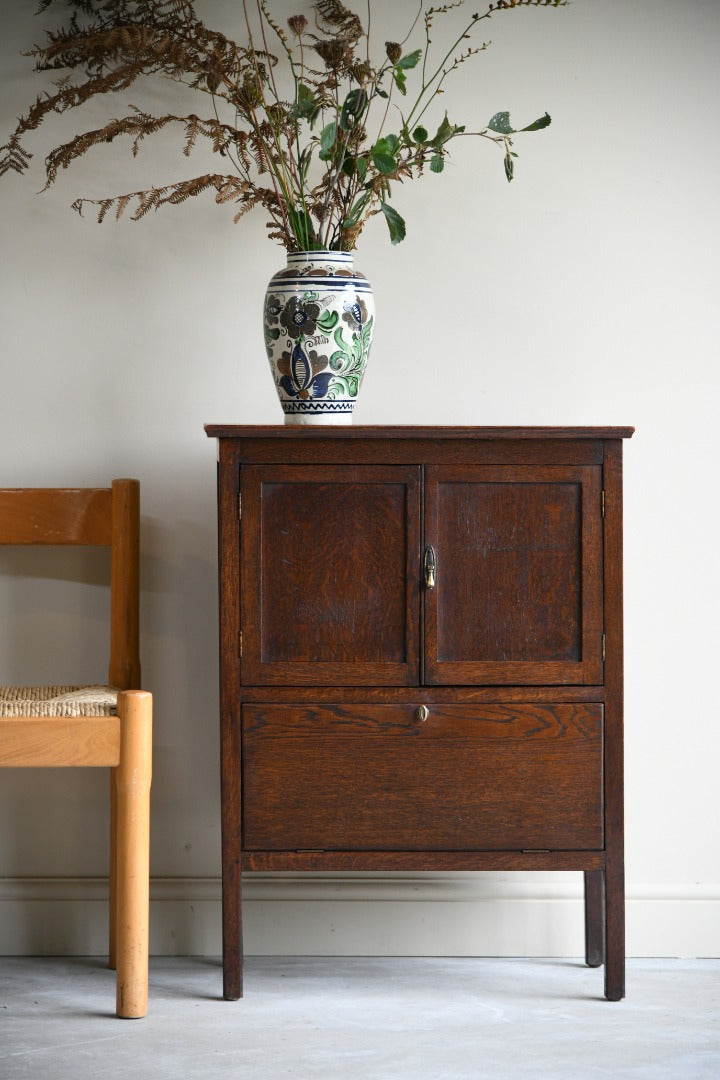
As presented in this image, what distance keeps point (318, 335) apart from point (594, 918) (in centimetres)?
117

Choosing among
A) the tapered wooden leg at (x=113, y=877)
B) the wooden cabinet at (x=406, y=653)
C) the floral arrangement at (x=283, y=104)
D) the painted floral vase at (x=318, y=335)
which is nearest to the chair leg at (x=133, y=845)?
the wooden cabinet at (x=406, y=653)

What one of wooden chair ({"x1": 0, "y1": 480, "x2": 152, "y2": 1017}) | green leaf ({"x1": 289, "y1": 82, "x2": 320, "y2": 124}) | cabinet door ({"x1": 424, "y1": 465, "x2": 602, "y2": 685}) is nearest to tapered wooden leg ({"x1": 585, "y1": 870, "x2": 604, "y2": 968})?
cabinet door ({"x1": 424, "y1": 465, "x2": 602, "y2": 685})

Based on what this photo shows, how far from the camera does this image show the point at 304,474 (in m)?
1.81

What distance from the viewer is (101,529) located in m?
2.09

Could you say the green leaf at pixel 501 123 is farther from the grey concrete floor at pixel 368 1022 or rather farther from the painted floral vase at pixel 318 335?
the grey concrete floor at pixel 368 1022

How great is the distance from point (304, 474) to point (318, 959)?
0.96m

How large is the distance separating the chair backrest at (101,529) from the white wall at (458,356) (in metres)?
0.13

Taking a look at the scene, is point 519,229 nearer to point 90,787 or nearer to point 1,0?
point 1,0

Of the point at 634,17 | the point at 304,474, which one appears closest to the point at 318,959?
the point at 304,474

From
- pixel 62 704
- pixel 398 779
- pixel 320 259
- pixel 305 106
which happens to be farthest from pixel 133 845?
pixel 305 106

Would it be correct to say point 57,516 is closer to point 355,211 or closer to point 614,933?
point 355,211

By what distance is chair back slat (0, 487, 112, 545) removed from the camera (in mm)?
2088

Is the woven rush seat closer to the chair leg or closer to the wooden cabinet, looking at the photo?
the chair leg

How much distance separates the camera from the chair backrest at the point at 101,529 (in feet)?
6.80
